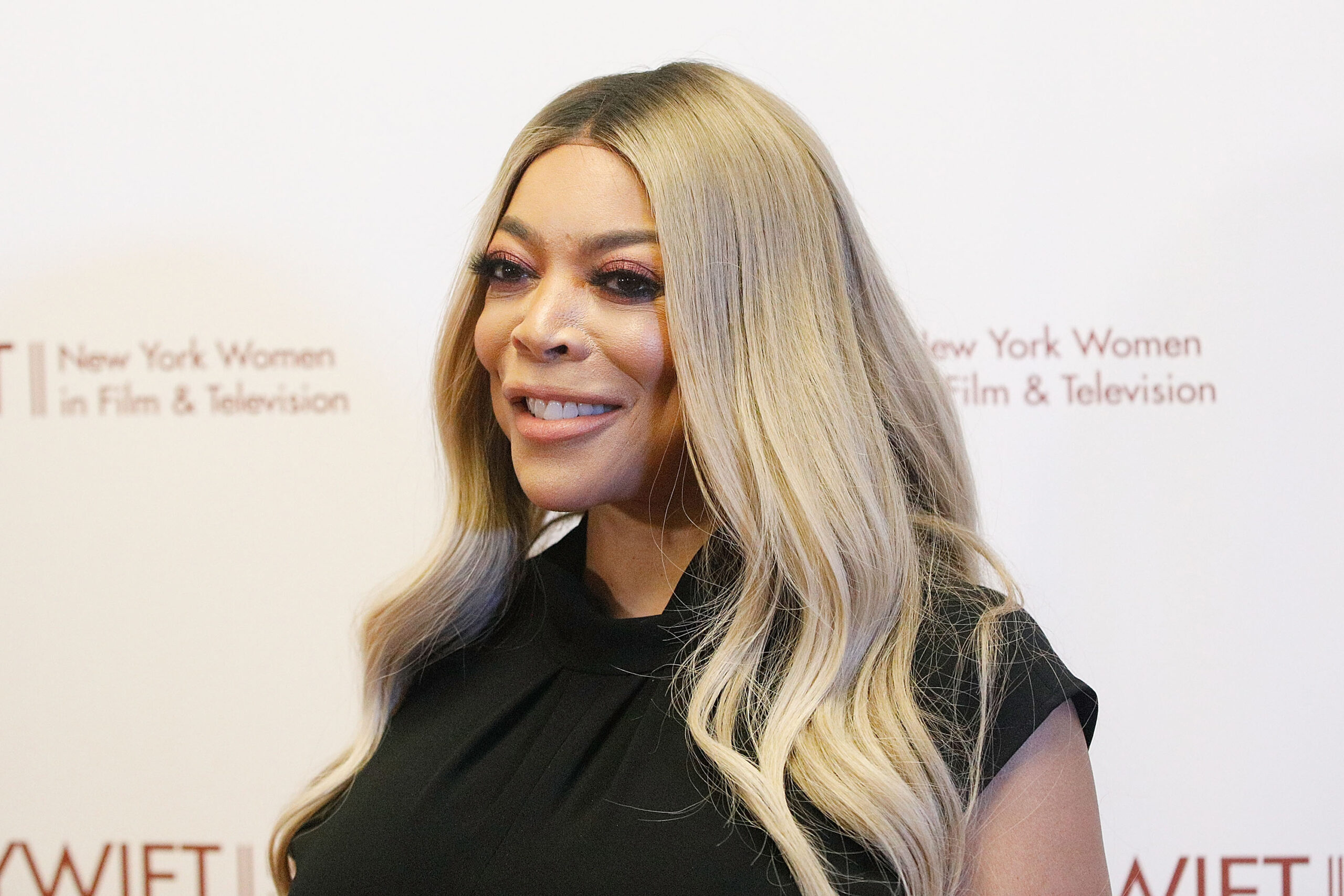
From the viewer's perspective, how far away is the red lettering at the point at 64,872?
1.75 m

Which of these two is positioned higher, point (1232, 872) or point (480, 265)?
point (480, 265)

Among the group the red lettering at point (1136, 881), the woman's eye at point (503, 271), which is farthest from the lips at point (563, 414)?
the red lettering at point (1136, 881)

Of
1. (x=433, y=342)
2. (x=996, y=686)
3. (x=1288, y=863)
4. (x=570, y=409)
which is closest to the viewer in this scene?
(x=996, y=686)

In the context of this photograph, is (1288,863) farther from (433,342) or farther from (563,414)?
(433,342)

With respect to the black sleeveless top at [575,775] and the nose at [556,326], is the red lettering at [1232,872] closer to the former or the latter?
the black sleeveless top at [575,775]

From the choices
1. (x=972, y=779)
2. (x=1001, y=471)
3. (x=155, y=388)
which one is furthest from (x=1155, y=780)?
(x=155, y=388)

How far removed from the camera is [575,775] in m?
1.05

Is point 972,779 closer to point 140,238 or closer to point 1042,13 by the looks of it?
point 1042,13

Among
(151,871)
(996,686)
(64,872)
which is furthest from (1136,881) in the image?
(64,872)

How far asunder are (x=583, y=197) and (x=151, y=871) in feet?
4.17

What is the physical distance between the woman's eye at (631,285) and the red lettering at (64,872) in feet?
4.11

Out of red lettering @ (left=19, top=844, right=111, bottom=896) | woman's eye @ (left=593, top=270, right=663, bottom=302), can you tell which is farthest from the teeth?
red lettering @ (left=19, top=844, right=111, bottom=896)

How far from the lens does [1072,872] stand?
0.95 meters

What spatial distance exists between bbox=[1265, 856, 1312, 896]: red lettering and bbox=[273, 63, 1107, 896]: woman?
76 centimetres
